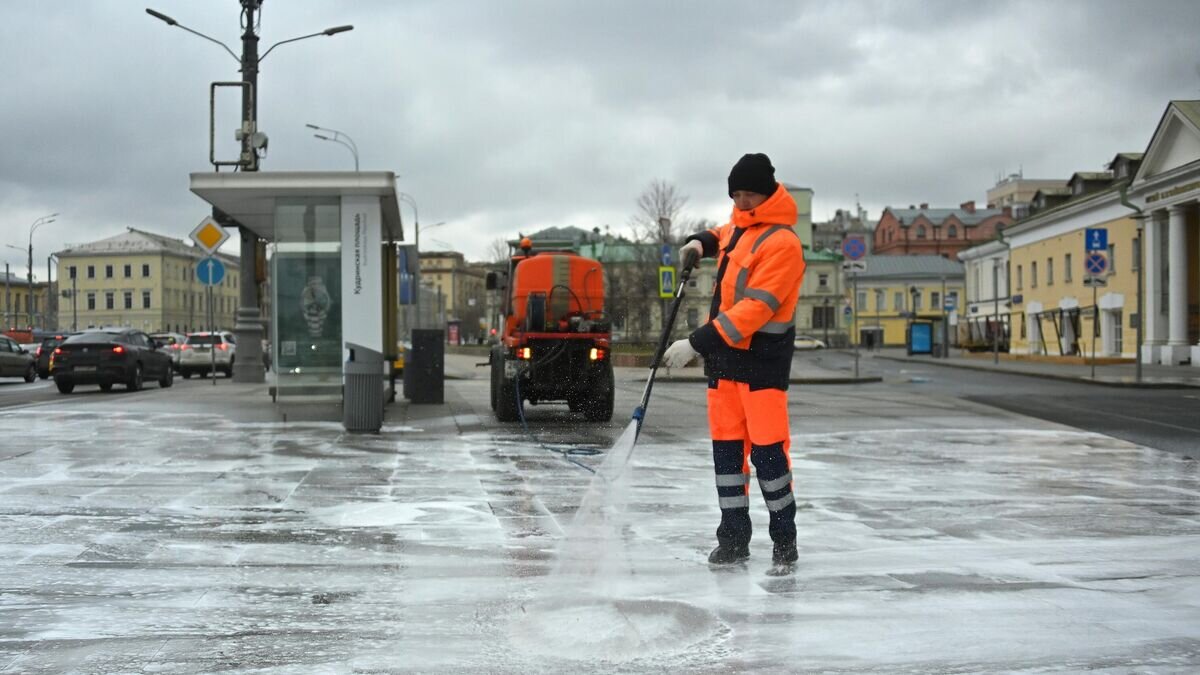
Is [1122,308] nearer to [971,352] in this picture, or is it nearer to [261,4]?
[971,352]

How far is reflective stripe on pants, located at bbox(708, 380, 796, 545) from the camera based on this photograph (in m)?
5.65

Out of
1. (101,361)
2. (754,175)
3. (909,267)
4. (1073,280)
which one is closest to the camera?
(754,175)

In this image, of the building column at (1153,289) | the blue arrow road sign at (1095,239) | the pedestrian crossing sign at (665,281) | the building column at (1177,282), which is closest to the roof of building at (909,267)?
the building column at (1153,289)

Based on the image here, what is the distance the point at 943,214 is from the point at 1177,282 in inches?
3658

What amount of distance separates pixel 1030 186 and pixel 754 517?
471ft

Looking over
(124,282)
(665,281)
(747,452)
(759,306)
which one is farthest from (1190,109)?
(124,282)

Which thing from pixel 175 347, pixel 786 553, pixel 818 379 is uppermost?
pixel 175 347

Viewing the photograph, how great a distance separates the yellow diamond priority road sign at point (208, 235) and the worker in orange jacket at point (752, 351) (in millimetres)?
19740

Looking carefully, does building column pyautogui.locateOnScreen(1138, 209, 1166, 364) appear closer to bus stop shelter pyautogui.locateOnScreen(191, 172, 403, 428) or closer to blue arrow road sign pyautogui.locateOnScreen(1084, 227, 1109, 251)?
blue arrow road sign pyautogui.locateOnScreen(1084, 227, 1109, 251)

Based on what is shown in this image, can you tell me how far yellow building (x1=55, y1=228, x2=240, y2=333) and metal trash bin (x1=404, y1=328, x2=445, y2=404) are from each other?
94.4 m

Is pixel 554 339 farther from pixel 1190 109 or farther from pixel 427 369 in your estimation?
pixel 1190 109

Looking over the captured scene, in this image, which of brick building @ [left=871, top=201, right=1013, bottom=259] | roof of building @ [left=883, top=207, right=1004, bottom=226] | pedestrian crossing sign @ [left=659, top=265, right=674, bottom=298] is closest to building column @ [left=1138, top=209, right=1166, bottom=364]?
pedestrian crossing sign @ [left=659, top=265, right=674, bottom=298]

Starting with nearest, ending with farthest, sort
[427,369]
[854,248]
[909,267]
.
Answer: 1. [427,369]
2. [854,248]
3. [909,267]

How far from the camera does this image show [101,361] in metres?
25.6
